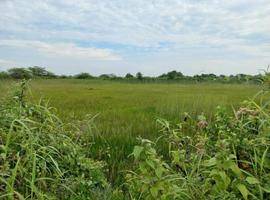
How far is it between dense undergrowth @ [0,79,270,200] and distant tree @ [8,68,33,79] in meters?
0.56

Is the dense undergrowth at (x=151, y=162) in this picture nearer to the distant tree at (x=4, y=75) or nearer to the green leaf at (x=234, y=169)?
the green leaf at (x=234, y=169)

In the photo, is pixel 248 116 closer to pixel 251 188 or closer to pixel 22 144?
pixel 251 188

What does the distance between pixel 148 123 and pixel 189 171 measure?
4076 millimetres

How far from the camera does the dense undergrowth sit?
2.02m

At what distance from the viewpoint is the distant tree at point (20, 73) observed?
3742 mm

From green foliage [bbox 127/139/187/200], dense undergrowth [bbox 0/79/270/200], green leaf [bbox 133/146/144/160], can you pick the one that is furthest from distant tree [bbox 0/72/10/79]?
green leaf [bbox 133/146/144/160]

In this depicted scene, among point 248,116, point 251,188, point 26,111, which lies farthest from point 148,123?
point 251,188

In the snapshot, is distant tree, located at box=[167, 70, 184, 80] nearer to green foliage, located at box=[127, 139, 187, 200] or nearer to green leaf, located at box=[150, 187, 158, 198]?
green foliage, located at box=[127, 139, 187, 200]

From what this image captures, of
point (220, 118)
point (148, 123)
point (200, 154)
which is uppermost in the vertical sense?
point (220, 118)

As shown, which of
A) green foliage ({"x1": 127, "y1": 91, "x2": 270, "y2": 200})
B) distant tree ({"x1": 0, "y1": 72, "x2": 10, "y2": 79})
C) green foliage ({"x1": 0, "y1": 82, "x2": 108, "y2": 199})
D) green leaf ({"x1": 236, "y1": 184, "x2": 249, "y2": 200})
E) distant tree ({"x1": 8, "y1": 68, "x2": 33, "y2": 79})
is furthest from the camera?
distant tree ({"x1": 0, "y1": 72, "x2": 10, "y2": 79})

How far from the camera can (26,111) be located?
3.04m

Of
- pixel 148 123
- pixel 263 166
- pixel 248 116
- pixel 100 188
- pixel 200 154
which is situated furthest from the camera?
pixel 148 123

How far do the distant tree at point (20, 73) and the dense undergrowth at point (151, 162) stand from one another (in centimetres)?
56

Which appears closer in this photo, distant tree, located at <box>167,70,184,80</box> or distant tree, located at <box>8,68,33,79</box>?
distant tree, located at <box>8,68,33,79</box>
